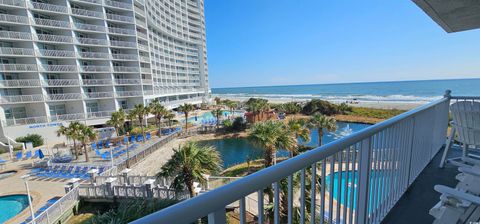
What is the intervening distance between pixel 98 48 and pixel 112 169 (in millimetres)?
21108

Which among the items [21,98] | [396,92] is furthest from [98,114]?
[396,92]

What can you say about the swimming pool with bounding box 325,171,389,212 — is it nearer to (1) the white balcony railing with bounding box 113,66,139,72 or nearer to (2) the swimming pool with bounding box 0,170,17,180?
(2) the swimming pool with bounding box 0,170,17,180

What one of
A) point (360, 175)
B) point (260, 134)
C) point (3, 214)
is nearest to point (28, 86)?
point (3, 214)

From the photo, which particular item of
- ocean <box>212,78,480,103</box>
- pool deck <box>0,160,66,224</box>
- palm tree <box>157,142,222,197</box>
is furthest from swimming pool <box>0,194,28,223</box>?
ocean <box>212,78,480,103</box>

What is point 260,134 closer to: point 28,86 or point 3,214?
point 3,214

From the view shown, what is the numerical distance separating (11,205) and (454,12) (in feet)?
61.0

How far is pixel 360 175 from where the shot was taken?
1.89 m

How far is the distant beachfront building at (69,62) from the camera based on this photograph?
23172 millimetres

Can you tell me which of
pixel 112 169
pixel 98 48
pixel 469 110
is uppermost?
pixel 98 48

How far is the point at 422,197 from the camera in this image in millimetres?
2732

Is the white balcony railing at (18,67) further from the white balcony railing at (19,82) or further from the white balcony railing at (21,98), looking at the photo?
the white balcony railing at (21,98)

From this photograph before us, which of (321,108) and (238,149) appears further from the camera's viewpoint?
(321,108)

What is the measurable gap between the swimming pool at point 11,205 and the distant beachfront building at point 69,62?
1339cm

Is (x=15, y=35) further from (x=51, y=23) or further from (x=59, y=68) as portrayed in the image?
(x=59, y=68)
